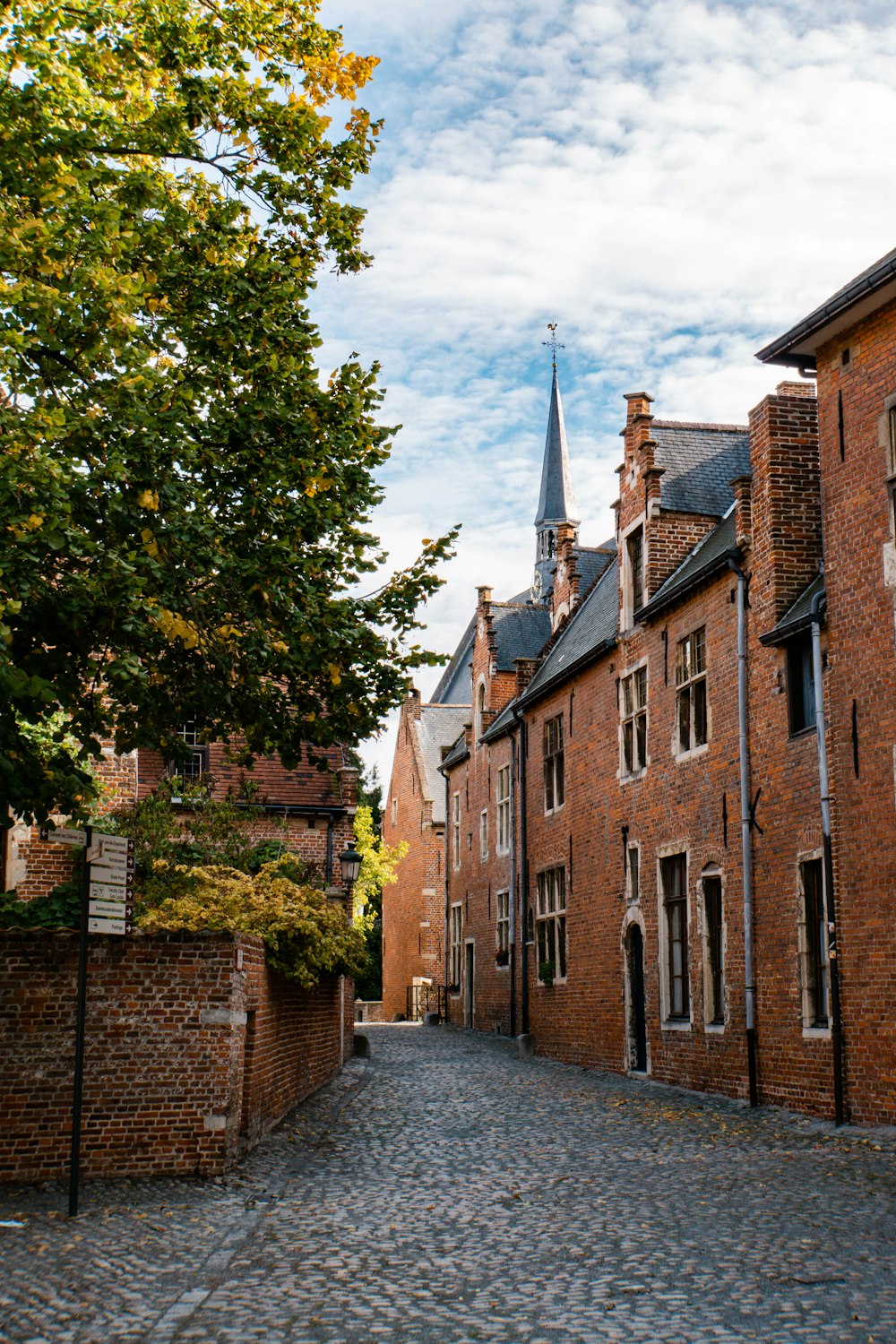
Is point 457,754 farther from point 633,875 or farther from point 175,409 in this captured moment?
point 175,409

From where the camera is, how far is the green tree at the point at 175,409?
980 centimetres

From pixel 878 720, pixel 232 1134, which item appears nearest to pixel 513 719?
pixel 878 720

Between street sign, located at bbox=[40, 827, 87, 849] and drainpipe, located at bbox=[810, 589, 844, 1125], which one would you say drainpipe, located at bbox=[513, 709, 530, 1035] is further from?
street sign, located at bbox=[40, 827, 87, 849]

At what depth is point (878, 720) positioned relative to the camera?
13.3m

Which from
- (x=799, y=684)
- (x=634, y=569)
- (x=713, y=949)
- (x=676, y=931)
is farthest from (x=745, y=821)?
(x=634, y=569)

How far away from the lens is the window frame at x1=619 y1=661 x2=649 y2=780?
2117 cm

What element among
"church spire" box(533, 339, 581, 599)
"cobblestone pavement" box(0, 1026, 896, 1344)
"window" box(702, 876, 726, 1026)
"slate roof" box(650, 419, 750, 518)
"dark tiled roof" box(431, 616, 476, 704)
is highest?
"church spire" box(533, 339, 581, 599)

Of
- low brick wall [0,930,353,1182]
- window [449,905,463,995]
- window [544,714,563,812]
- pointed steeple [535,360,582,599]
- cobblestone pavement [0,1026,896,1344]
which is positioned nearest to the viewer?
cobblestone pavement [0,1026,896,1344]

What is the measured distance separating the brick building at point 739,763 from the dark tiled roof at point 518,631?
5780 mm

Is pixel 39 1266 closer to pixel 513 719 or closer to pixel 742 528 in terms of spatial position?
pixel 742 528

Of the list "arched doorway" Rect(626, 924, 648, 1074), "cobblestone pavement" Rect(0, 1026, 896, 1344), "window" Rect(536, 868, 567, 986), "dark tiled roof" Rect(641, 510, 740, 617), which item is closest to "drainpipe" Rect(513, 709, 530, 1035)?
"window" Rect(536, 868, 567, 986)

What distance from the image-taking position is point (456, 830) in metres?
37.6

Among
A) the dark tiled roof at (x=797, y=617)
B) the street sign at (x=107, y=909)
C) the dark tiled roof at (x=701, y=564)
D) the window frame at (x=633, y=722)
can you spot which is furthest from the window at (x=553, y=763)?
the street sign at (x=107, y=909)

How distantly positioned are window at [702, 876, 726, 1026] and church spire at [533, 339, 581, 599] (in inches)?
1892
